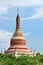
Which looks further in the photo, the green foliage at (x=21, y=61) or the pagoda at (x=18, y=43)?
the pagoda at (x=18, y=43)

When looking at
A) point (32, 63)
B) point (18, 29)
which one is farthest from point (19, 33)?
point (32, 63)

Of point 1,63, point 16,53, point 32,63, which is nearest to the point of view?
point 1,63

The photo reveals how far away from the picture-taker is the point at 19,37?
50250 mm

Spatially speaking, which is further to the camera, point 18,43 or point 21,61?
point 18,43

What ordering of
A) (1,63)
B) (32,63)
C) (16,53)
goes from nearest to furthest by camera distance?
(1,63) < (32,63) < (16,53)

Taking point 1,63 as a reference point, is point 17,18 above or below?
above

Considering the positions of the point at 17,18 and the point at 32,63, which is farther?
the point at 17,18

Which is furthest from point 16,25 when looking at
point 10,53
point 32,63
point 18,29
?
point 32,63

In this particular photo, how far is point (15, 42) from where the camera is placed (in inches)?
1989

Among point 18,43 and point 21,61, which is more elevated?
point 18,43

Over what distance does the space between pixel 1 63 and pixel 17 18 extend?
23.0m

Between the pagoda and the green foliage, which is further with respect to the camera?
the pagoda

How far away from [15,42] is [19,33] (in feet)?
4.97

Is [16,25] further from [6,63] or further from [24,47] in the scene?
[6,63]
